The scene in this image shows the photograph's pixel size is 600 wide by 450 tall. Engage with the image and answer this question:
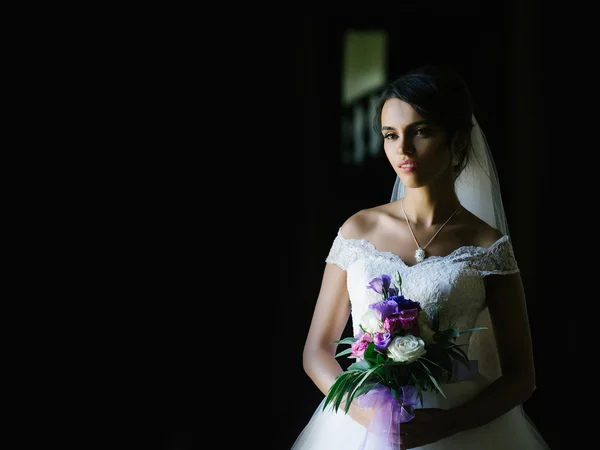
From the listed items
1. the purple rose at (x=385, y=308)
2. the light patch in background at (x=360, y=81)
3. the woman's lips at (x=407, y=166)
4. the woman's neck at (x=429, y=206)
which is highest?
the light patch in background at (x=360, y=81)

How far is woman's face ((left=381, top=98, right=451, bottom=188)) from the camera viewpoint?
1.81 metres

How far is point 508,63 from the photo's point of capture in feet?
15.5

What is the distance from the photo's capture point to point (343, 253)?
195 cm

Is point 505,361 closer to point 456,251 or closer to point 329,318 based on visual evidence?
point 456,251

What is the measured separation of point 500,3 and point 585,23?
1.89 feet

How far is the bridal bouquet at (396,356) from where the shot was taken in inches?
62.5

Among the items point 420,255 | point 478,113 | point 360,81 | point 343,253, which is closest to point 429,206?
point 420,255

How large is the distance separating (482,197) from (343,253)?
45 cm

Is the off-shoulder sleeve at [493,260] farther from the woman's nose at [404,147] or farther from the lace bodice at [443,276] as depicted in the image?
the woman's nose at [404,147]

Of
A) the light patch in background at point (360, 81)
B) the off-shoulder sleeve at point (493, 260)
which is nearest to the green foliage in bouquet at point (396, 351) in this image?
the off-shoulder sleeve at point (493, 260)

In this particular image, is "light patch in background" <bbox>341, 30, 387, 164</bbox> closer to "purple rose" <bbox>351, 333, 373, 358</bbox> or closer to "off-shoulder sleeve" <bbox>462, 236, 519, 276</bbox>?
"off-shoulder sleeve" <bbox>462, 236, 519, 276</bbox>

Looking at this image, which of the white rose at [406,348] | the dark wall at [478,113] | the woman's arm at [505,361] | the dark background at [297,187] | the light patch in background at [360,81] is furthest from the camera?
the light patch in background at [360,81]

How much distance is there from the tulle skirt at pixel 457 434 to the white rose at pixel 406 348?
284mm

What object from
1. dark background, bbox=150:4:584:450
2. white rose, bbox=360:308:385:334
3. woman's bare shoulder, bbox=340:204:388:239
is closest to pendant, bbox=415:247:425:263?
woman's bare shoulder, bbox=340:204:388:239
